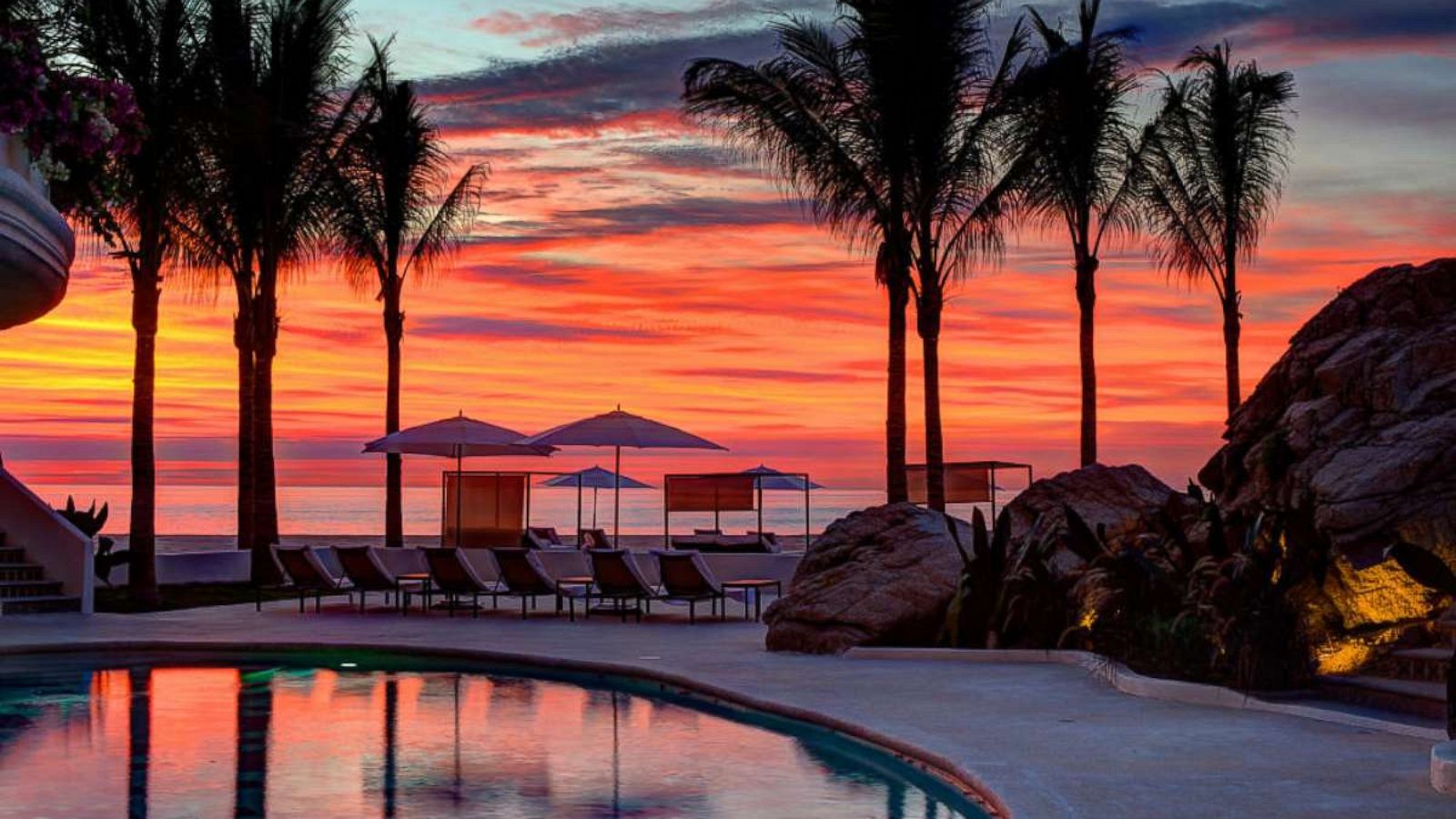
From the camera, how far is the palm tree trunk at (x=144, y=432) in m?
22.2

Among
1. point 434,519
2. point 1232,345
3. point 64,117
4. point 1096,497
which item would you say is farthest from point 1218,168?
point 434,519

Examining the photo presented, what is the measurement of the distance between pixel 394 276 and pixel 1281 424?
19.9m

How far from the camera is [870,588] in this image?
1617cm

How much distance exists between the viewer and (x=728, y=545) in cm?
2627

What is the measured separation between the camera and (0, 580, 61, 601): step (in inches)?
840

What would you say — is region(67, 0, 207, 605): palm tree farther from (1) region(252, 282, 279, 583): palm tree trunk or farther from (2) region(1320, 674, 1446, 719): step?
(2) region(1320, 674, 1446, 719): step

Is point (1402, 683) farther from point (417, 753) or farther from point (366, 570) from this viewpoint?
point (366, 570)

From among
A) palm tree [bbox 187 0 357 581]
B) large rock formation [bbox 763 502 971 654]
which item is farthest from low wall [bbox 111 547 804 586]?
large rock formation [bbox 763 502 971 654]

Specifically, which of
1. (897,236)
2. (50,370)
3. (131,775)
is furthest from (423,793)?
(50,370)

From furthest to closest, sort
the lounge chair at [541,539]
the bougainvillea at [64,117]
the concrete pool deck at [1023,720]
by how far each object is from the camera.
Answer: the lounge chair at [541,539], the concrete pool deck at [1023,720], the bougainvillea at [64,117]

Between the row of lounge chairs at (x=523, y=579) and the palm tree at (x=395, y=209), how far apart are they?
808 cm

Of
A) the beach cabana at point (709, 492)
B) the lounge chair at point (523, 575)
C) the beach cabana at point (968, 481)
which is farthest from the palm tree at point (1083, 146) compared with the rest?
the lounge chair at point (523, 575)

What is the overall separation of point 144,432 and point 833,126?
34.3 ft

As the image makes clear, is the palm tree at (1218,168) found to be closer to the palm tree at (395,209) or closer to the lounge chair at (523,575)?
the palm tree at (395,209)
